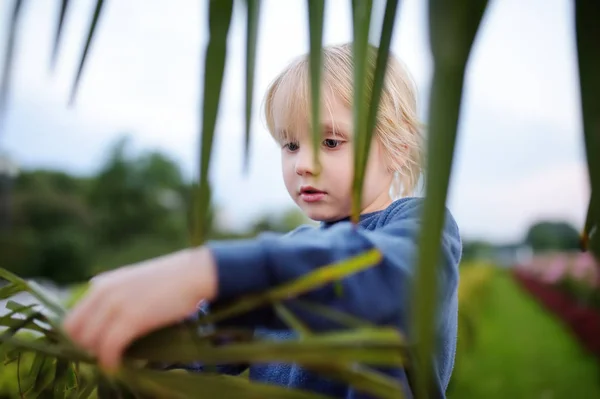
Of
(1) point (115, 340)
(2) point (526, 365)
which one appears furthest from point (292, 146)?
(2) point (526, 365)

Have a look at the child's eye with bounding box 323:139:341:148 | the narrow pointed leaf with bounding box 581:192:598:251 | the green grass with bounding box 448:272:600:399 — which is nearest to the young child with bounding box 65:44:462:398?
the child's eye with bounding box 323:139:341:148

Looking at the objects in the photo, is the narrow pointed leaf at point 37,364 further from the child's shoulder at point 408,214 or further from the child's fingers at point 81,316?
the child's shoulder at point 408,214

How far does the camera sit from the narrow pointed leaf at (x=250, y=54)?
0.40m

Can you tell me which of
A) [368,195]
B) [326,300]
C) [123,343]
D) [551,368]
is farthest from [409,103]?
[551,368]

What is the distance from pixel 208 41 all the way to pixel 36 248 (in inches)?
974

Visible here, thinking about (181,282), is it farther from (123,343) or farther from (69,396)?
(69,396)

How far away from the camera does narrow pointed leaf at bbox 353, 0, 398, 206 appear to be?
1.32 ft

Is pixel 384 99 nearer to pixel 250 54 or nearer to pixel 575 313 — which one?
pixel 250 54

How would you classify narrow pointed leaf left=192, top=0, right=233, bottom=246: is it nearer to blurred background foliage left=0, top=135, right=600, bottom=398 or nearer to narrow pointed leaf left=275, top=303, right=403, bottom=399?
narrow pointed leaf left=275, top=303, right=403, bottom=399

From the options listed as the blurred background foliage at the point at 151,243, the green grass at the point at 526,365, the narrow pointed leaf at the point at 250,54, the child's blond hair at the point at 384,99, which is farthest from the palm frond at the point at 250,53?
the blurred background foliage at the point at 151,243

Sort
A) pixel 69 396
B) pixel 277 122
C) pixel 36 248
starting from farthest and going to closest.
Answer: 1. pixel 36 248
2. pixel 277 122
3. pixel 69 396

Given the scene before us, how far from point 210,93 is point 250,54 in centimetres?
7

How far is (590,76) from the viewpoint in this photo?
31cm

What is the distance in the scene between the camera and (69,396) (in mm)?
541
